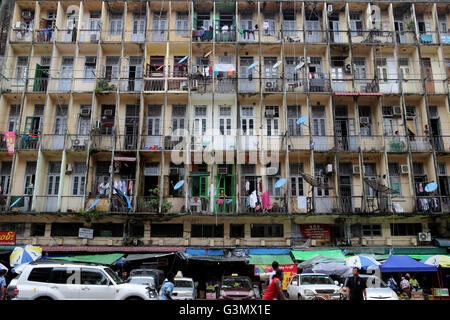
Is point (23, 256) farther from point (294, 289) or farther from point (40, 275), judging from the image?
point (294, 289)

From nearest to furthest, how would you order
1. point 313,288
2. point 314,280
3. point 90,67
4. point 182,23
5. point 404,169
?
point 313,288 < point 314,280 < point 404,169 < point 90,67 < point 182,23

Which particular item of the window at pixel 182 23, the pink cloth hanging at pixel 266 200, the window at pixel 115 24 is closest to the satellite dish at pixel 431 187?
the pink cloth hanging at pixel 266 200

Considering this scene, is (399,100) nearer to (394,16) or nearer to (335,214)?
(394,16)

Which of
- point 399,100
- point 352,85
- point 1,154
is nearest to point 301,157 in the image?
point 352,85

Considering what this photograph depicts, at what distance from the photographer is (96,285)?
11.0 metres

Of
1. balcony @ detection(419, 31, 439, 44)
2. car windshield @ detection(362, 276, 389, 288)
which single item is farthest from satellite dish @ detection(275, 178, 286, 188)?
balcony @ detection(419, 31, 439, 44)

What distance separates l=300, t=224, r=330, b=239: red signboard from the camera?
21266mm

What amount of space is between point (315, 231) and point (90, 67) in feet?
57.8

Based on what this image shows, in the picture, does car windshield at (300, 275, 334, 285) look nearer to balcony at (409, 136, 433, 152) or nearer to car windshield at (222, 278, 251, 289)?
car windshield at (222, 278, 251, 289)

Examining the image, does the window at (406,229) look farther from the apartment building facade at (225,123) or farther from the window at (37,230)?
the window at (37,230)

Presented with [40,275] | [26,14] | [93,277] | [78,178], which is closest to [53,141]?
[78,178]

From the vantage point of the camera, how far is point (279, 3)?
24.5 metres

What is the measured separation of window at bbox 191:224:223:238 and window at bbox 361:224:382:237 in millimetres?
8262

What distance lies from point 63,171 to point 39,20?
10.6 meters
